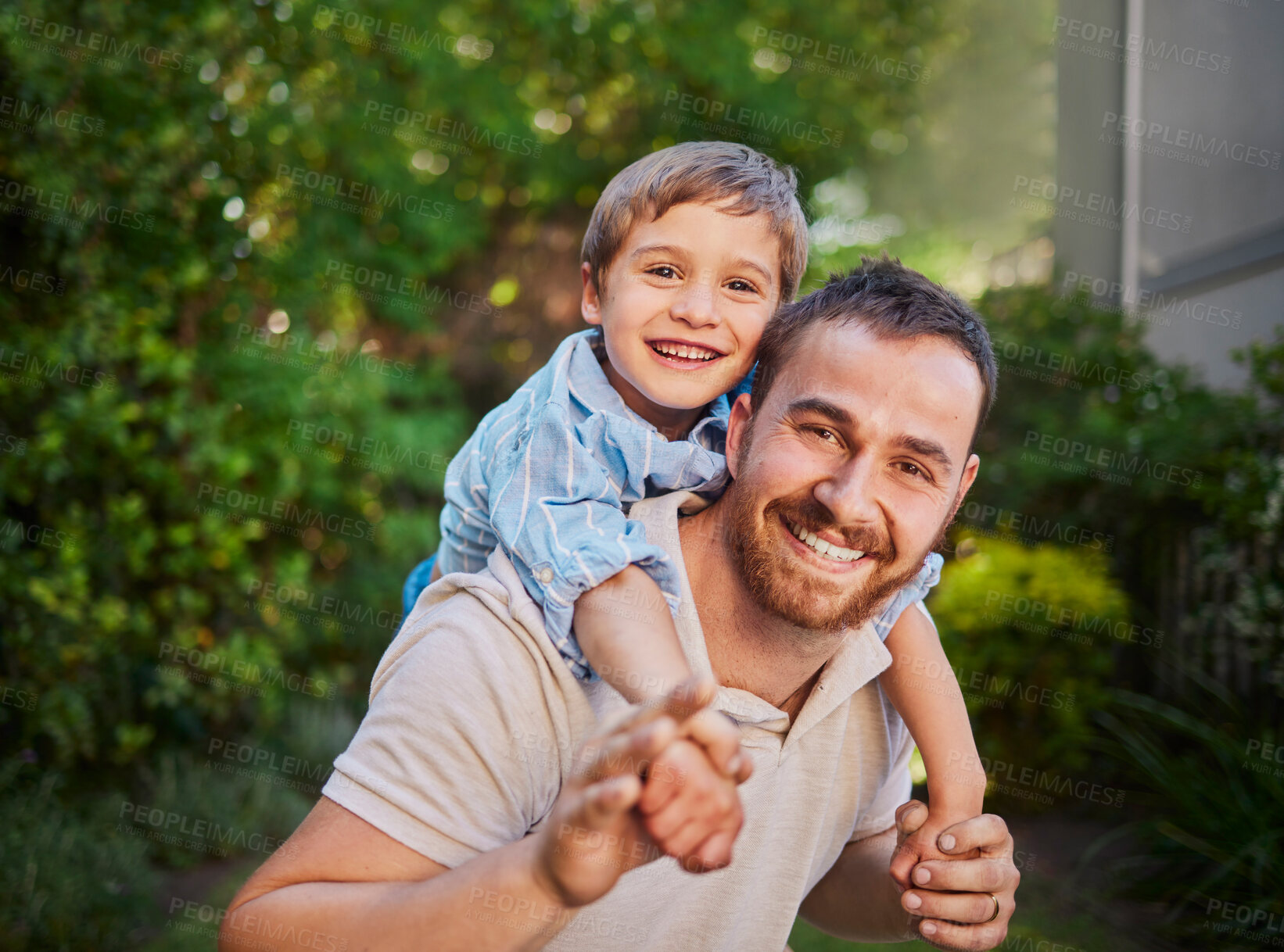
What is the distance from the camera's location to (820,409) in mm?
1956

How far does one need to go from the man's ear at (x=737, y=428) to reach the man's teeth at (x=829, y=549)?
0.82ft

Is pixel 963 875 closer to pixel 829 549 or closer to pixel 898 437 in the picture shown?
pixel 829 549

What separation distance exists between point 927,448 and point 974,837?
756mm

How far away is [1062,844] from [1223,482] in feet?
7.46

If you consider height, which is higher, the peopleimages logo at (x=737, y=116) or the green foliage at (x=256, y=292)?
the peopleimages logo at (x=737, y=116)

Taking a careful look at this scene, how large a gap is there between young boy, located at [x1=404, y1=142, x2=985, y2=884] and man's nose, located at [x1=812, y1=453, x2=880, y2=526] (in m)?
0.31

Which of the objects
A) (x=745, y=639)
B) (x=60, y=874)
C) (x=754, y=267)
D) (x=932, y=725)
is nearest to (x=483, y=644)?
(x=745, y=639)

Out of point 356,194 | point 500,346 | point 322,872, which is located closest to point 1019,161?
point 500,346

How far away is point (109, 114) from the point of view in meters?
5.28

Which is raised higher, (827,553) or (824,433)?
(824,433)

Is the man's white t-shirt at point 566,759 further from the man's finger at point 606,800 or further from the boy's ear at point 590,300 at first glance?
the boy's ear at point 590,300

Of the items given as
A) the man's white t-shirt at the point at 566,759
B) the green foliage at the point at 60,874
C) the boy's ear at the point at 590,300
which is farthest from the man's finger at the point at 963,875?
the green foliage at the point at 60,874

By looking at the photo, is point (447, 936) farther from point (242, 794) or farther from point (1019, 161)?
point (1019, 161)

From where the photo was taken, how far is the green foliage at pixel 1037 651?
6.04m
